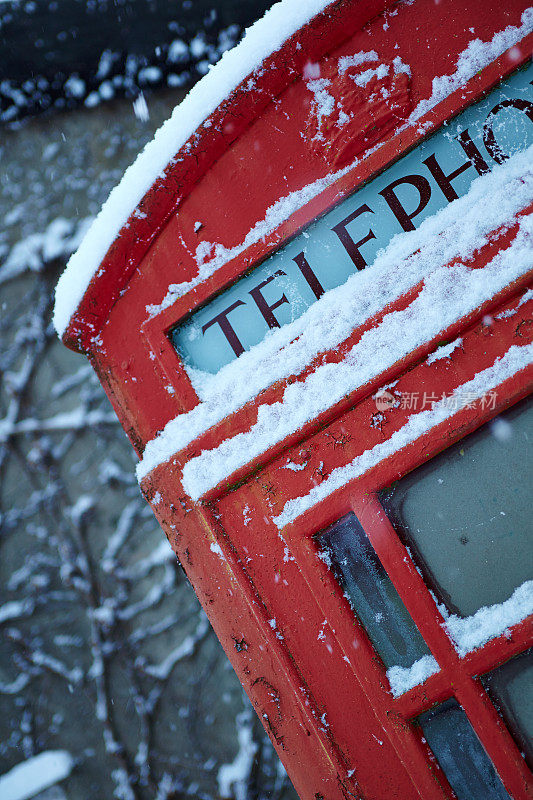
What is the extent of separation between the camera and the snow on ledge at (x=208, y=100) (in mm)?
834

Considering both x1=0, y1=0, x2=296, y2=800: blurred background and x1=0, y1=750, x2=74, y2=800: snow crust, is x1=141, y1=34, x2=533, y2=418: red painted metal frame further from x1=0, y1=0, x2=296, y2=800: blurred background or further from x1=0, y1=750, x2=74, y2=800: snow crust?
x1=0, y1=750, x2=74, y2=800: snow crust

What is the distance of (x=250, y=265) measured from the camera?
0.95 m

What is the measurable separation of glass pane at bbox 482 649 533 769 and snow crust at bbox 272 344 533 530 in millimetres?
392

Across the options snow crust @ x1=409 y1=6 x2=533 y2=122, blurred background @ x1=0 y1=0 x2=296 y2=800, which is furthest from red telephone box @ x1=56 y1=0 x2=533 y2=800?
blurred background @ x1=0 y1=0 x2=296 y2=800

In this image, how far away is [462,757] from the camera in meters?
0.90

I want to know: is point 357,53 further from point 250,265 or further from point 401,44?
point 250,265

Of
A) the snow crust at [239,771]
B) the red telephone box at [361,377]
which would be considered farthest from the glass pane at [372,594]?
the snow crust at [239,771]

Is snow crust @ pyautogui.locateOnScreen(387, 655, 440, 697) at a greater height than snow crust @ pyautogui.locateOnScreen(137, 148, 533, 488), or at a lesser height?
lesser

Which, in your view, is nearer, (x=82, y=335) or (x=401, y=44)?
(x=401, y=44)

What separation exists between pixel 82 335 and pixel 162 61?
75.1 inches

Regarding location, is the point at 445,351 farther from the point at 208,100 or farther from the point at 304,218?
the point at 208,100

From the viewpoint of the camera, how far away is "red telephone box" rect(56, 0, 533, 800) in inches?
32.9

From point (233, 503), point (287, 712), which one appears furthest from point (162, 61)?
point (287, 712)

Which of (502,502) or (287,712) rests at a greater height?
(502,502)
